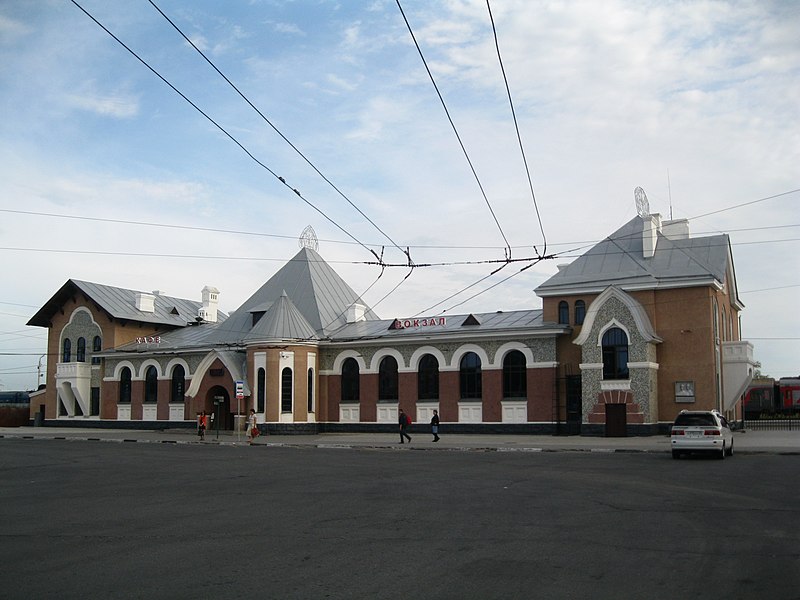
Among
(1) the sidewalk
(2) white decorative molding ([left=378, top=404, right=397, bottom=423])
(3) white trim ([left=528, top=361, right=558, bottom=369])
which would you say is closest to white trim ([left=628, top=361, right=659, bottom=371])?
(1) the sidewalk

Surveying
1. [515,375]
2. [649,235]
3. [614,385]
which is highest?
[649,235]

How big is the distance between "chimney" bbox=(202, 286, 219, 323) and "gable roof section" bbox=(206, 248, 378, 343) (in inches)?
272

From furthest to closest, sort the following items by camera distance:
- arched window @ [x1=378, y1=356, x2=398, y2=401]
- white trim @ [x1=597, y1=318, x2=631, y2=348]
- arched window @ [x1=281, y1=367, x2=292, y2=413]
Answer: arched window @ [x1=378, y1=356, x2=398, y2=401]
arched window @ [x1=281, y1=367, x2=292, y2=413]
white trim @ [x1=597, y1=318, x2=631, y2=348]

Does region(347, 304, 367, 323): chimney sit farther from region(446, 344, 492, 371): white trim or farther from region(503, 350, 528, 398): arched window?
region(503, 350, 528, 398): arched window

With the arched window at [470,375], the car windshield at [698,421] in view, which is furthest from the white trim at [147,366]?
the car windshield at [698,421]

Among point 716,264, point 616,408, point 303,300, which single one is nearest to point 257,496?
point 616,408

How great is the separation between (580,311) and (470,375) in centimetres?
672

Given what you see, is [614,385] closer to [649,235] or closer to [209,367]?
[649,235]

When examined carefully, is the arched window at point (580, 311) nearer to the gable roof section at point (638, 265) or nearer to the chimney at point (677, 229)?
the gable roof section at point (638, 265)

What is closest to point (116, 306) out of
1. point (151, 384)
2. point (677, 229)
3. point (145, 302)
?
point (145, 302)

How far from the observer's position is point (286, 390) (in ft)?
142

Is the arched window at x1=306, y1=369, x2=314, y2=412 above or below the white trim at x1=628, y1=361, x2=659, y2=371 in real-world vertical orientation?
below

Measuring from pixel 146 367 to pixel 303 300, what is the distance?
11.2 metres

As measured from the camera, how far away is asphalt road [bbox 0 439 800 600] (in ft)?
25.7
